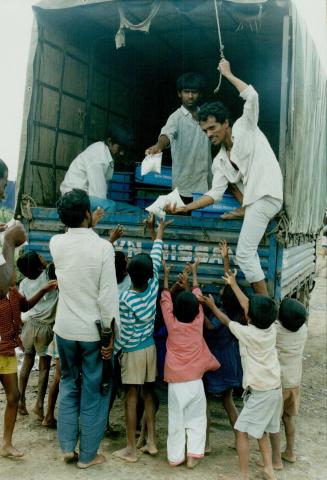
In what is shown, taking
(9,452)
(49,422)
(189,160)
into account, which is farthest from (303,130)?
(9,452)

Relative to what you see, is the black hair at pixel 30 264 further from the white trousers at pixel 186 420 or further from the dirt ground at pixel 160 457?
the white trousers at pixel 186 420

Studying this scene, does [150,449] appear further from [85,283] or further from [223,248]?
[223,248]

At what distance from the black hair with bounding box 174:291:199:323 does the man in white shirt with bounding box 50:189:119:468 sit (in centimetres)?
44

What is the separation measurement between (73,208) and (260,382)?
64.2 inches

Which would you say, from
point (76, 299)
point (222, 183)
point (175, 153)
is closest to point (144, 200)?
point (175, 153)

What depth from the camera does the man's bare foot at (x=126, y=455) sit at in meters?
3.23

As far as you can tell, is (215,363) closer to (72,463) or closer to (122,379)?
(122,379)

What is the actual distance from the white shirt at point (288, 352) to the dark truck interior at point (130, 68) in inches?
94.6

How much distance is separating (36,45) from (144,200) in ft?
6.13

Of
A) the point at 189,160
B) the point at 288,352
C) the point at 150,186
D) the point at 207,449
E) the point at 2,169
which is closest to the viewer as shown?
the point at 2,169

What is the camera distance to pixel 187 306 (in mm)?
3234

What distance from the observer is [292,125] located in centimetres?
367

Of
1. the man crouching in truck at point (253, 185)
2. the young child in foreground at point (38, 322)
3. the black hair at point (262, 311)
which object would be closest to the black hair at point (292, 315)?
the man crouching in truck at point (253, 185)

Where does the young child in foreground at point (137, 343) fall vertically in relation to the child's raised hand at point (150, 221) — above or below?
below
